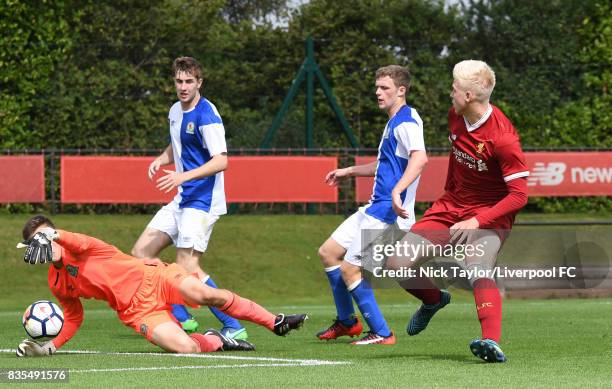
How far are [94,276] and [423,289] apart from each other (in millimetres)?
2312

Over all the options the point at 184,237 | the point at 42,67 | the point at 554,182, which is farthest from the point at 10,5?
the point at 184,237

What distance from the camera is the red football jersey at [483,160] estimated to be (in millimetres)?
8242

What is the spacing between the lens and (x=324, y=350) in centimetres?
945

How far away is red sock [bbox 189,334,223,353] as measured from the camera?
30.7ft

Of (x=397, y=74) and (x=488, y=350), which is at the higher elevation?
(x=397, y=74)

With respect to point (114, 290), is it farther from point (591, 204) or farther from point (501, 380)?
point (591, 204)

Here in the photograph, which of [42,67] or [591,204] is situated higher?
[42,67]

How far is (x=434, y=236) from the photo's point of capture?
28.8 ft

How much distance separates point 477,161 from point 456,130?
0.26 meters

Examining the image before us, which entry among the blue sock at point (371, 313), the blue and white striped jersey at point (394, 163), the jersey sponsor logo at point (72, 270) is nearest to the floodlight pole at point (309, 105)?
the blue and white striped jersey at point (394, 163)

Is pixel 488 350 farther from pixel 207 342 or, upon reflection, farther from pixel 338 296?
pixel 338 296

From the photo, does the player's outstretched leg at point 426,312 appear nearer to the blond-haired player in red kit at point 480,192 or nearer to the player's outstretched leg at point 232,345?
the blond-haired player in red kit at point 480,192

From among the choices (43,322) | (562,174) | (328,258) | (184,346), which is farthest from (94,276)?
(562,174)

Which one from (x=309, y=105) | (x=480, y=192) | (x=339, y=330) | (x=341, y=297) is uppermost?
(x=480, y=192)
